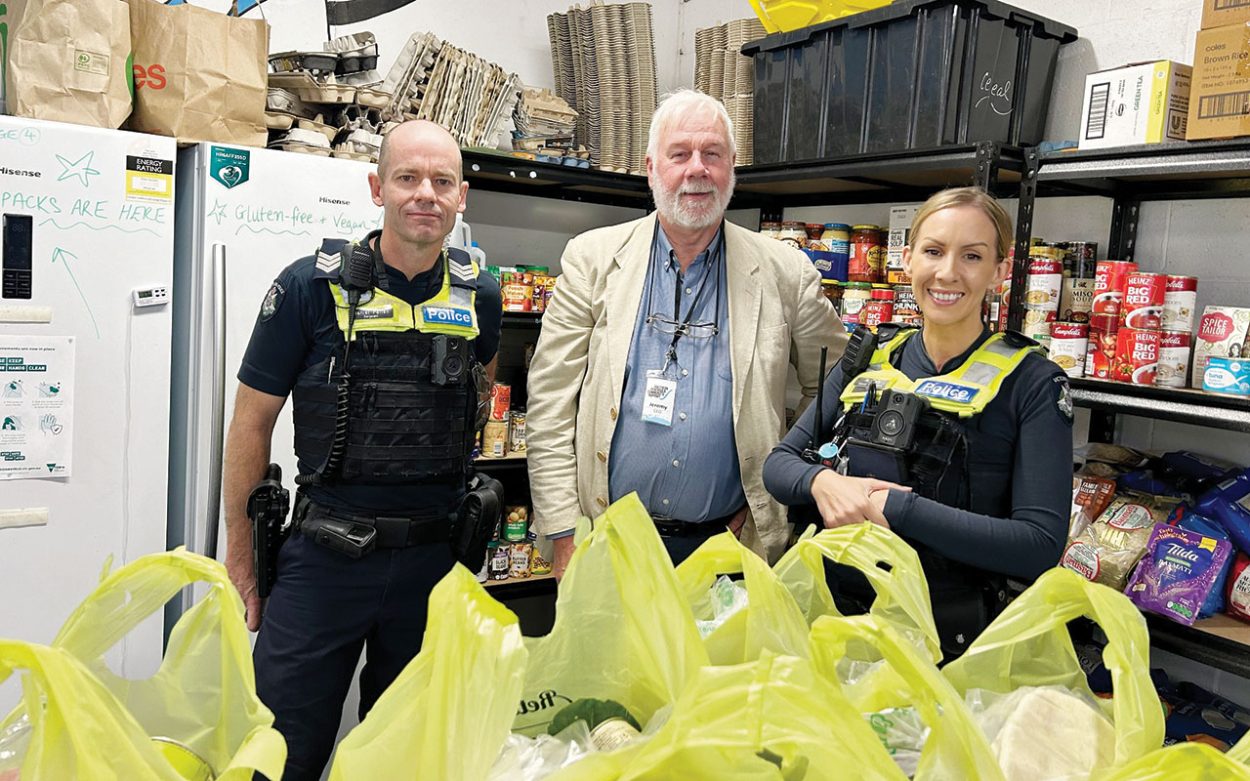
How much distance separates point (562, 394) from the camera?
2.27 metres

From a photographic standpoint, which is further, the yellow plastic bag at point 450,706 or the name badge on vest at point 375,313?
the name badge on vest at point 375,313

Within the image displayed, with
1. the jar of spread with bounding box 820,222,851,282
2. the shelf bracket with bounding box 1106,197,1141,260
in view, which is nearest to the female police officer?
the shelf bracket with bounding box 1106,197,1141,260

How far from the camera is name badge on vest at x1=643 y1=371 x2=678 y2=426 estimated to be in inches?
84.9

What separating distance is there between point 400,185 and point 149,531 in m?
1.34

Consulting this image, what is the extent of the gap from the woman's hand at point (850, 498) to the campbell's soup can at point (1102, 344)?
102cm

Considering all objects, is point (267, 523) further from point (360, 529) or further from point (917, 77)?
point (917, 77)

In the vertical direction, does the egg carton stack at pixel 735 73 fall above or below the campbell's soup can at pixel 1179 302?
above

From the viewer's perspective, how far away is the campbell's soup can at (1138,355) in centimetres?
226

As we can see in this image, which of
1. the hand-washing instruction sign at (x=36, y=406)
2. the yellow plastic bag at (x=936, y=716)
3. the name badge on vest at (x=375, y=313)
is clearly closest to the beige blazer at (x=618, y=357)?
the name badge on vest at (x=375, y=313)

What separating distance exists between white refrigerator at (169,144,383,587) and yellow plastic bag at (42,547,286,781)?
1.90 metres

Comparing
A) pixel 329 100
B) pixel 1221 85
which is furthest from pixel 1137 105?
pixel 329 100

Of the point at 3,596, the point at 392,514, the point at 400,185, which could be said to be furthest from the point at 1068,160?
the point at 3,596

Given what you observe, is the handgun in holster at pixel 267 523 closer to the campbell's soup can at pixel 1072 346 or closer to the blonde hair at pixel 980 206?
the blonde hair at pixel 980 206

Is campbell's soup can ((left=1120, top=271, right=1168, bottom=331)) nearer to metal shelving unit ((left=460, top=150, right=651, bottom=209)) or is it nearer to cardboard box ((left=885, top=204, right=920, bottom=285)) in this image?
cardboard box ((left=885, top=204, right=920, bottom=285))
